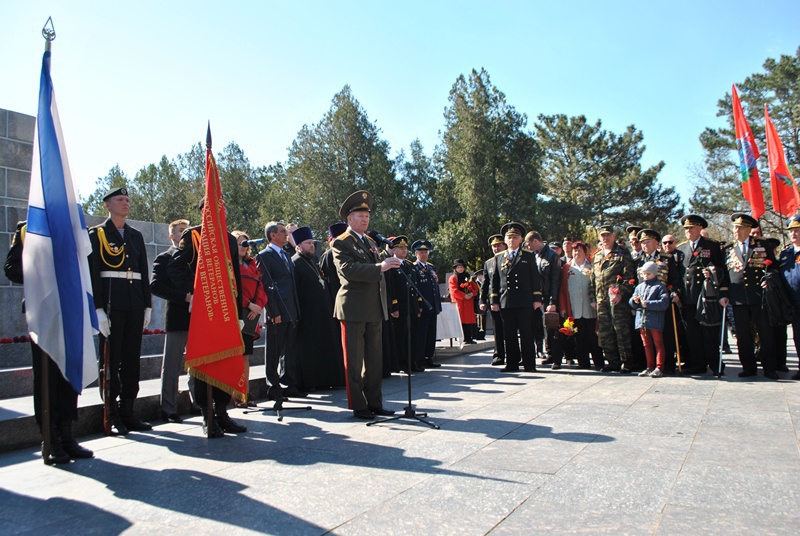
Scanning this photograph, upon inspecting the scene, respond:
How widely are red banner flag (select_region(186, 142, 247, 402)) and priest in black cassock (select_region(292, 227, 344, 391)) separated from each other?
234cm

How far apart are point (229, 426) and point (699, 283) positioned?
619 centimetres

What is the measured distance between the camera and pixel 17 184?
10.3 m

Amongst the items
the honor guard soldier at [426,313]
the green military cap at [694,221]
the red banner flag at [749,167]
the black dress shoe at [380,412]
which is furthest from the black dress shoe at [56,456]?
the red banner flag at [749,167]

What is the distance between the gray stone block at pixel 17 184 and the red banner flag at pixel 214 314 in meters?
6.73

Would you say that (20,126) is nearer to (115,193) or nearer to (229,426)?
(115,193)

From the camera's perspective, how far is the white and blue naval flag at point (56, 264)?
437cm

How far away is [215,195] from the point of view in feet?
17.4

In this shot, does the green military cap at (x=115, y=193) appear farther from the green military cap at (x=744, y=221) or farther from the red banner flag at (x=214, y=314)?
the green military cap at (x=744, y=221)

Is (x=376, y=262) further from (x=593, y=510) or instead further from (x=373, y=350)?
(x=593, y=510)

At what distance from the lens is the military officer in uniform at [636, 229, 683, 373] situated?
8305mm

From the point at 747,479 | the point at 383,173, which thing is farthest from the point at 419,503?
the point at 383,173

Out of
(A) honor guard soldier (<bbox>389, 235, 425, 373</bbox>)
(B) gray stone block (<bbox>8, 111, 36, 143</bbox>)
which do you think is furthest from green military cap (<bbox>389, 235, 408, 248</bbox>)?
(B) gray stone block (<bbox>8, 111, 36, 143</bbox>)

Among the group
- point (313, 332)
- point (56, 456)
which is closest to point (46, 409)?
point (56, 456)

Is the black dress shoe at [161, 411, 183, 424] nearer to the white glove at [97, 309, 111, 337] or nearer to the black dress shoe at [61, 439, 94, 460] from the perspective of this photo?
the white glove at [97, 309, 111, 337]
